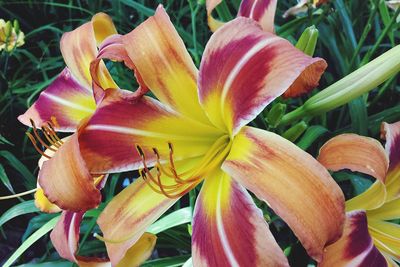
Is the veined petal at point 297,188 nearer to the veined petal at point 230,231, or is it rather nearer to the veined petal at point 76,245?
the veined petal at point 230,231

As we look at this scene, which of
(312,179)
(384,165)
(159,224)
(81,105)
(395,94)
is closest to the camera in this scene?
(312,179)

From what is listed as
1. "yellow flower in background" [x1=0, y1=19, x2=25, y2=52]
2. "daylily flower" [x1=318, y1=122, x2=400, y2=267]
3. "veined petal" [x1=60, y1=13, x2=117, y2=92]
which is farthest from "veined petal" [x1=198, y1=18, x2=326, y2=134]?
"yellow flower in background" [x1=0, y1=19, x2=25, y2=52]

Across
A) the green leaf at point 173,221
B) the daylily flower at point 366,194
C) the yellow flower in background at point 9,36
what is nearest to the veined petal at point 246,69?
the daylily flower at point 366,194

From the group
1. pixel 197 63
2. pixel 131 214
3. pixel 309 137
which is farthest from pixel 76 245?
pixel 197 63

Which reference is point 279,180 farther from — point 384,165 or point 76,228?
point 76,228

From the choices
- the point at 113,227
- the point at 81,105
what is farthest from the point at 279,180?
the point at 81,105

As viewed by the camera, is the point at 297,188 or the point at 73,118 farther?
the point at 73,118

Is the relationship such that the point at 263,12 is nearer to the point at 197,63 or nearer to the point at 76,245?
the point at 76,245
